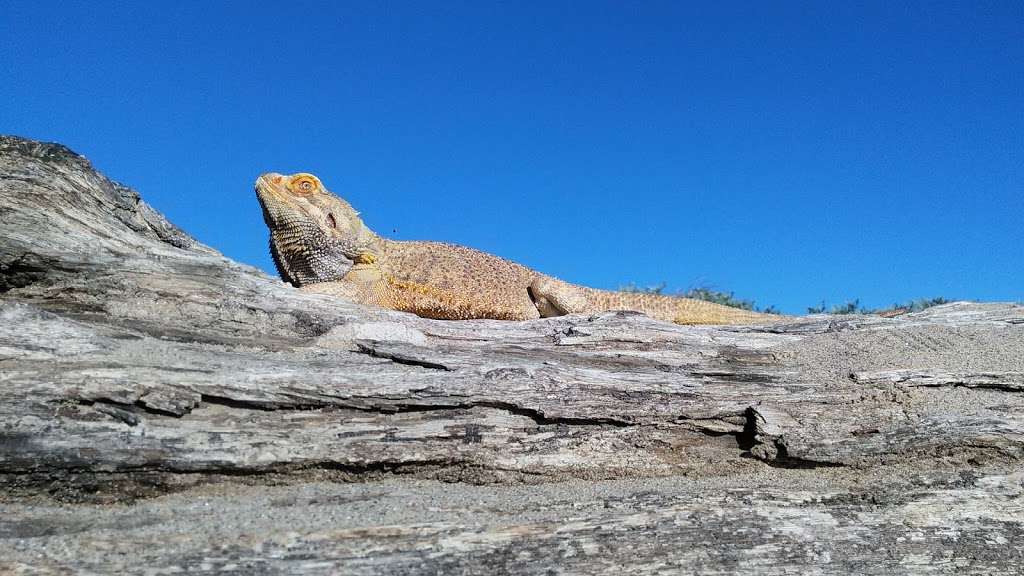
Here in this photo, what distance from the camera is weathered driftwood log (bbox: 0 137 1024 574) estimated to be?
335 cm

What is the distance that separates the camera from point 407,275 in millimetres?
8609

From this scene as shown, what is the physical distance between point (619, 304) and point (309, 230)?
408 centimetres

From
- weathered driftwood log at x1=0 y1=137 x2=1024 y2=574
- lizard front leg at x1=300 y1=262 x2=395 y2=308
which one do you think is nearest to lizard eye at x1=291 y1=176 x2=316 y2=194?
lizard front leg at x1=300 y1=262 x2=395 y2=308

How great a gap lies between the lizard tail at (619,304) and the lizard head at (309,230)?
7.63ft

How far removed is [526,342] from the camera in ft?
18.2

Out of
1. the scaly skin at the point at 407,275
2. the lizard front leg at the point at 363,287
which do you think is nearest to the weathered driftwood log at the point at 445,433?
the lizard front leg at the point at 363,287

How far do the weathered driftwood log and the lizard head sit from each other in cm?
277

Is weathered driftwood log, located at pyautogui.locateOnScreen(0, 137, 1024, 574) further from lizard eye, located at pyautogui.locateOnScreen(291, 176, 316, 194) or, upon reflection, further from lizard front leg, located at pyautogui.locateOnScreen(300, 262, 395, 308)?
lizard eye, located at pyautogui.locateOnScreen(291, 176, 316, 194)

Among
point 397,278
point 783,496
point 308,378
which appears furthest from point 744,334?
point 397,278

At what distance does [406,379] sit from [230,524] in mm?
1394

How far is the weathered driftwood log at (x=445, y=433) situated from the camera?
3.35m

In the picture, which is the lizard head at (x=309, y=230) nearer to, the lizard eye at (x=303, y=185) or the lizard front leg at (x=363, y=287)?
the lizard eye at (x=303, y=185)

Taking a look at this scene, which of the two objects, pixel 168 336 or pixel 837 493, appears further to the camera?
pixel 168 336

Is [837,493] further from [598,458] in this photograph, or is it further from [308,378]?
[308,378]
